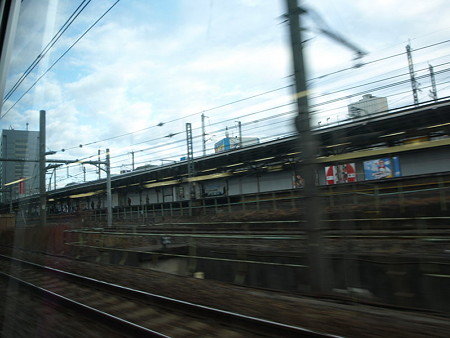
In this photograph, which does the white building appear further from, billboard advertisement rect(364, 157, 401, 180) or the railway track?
billboard advertisement rect(364, 157, 401, 180)

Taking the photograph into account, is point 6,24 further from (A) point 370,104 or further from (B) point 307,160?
(A) point 370,104

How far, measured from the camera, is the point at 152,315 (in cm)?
617

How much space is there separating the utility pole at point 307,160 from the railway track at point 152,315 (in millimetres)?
1610

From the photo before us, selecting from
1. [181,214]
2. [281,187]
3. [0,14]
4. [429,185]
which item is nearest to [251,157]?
[281,187]

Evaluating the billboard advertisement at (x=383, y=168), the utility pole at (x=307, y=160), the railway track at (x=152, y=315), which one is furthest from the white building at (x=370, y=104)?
the billboard advertisement at (x=383, y=168)

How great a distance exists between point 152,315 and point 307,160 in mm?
4057

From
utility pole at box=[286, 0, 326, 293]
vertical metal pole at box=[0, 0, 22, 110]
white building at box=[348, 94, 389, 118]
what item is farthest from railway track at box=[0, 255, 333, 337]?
white building at box=[348, 94, 389, 118]

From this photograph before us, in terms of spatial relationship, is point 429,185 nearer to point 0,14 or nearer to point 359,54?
point 359,54

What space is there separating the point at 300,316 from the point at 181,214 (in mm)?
21645

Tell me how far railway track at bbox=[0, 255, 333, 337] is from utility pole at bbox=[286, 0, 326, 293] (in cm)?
161

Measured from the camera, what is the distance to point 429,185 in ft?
53.8

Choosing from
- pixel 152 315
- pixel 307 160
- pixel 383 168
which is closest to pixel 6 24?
pixel 307 160

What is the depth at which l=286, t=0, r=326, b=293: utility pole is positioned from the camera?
609 cm

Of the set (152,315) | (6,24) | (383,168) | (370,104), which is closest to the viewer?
(6,24)
